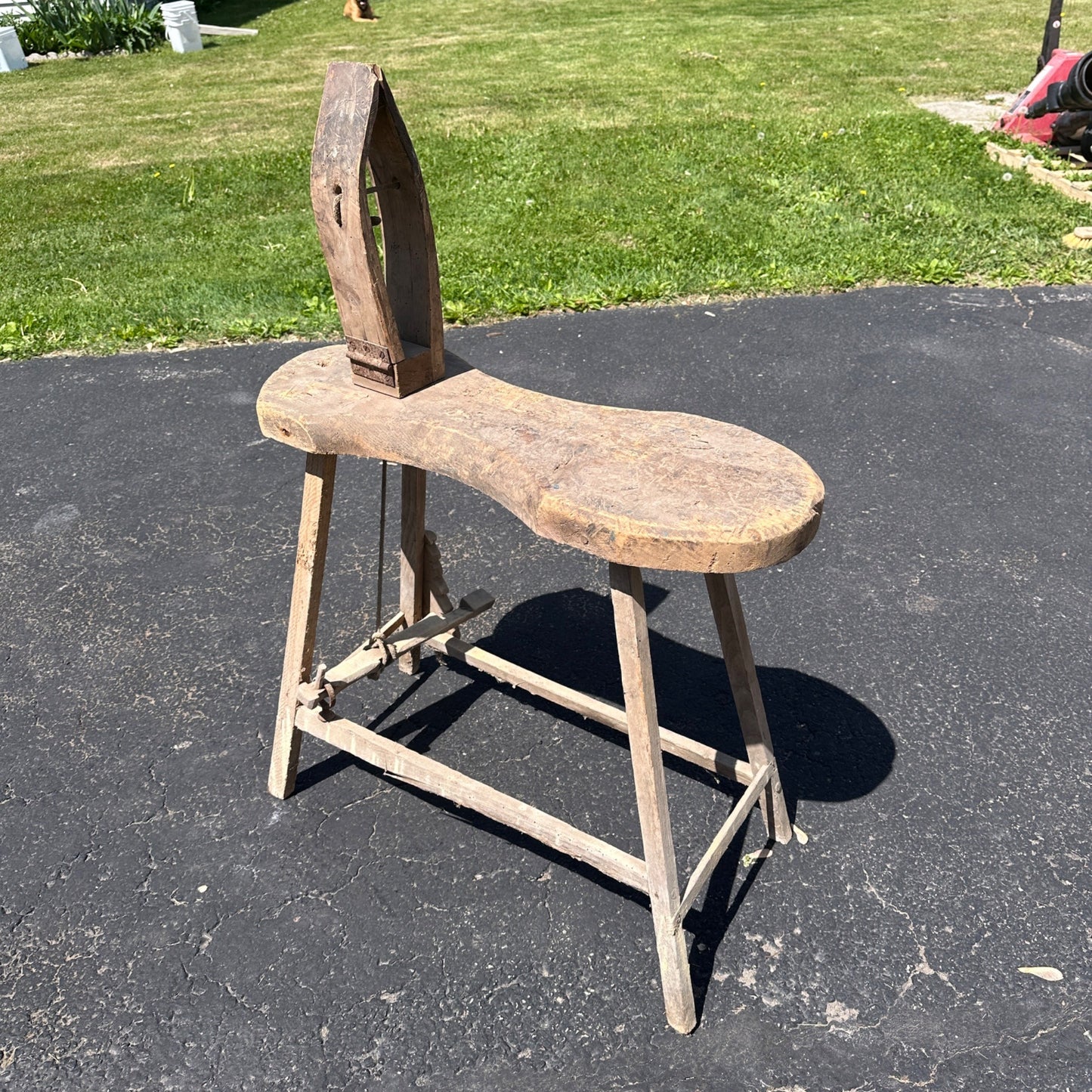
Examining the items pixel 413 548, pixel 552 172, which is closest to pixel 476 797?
pixel 413 548

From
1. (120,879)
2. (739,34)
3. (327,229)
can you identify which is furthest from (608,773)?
(739,34)

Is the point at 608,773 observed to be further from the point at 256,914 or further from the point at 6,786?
the point at 6,786

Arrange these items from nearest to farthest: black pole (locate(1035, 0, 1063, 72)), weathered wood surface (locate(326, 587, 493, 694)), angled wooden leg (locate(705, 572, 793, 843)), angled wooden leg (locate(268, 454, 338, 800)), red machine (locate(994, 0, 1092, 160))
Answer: angled wooden leg (locate(705, 572, 793, 843)) < angled wooden leg (locate(268, 454, 338, 800)) < weathered wood surface (locate(326, 587, 493, 694)) < red machine (locate(994, 0, 1092, 160)) < black pole (locate(1035, 0, 1063, 72))

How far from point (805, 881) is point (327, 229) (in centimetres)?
187

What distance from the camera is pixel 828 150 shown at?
771 centimetres

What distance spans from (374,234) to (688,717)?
1.59 m

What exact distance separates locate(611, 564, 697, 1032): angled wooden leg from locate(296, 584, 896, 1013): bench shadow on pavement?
0.19 metres

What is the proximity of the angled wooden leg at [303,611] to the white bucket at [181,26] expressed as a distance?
39.7 feet

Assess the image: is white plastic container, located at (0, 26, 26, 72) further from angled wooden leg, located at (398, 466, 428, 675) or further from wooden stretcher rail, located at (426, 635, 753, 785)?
wooden stretcher rail, located at (426, 635, 753, 785)

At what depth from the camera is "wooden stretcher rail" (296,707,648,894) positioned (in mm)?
2152

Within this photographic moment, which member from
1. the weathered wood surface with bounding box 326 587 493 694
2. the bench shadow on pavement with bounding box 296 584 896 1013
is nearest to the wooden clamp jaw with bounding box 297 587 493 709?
the weathered wood surface with bounding box 326 587 493 694

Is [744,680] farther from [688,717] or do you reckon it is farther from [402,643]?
[402,643]

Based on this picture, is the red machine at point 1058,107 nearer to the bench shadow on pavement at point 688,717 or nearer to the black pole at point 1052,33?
the black pole at point 1052,33

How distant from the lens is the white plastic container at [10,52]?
11.5 metres
